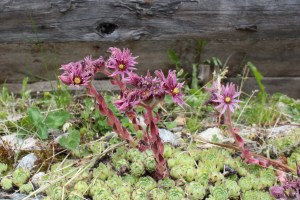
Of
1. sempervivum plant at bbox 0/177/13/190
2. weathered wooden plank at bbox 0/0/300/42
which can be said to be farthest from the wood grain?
sempervivum plant at bbox 0/177/13/190

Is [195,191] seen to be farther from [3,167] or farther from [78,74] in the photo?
[3,167]

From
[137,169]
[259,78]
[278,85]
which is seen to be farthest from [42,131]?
[278,85]

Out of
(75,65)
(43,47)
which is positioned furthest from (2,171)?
(43,47)

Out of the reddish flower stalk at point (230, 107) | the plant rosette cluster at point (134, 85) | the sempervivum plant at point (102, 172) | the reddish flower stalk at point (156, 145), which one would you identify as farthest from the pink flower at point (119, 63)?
the sempervivum plant at point (102, 172)

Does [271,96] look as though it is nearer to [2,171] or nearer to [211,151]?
[211,151]

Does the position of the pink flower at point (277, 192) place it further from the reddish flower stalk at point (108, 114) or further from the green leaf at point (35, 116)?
the green leaf at point (35, 116)

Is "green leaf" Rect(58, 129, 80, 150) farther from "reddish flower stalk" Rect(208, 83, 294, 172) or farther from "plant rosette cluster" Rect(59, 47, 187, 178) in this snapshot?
"reddish flower stalk" Rect(208, 83, 294, 172)
